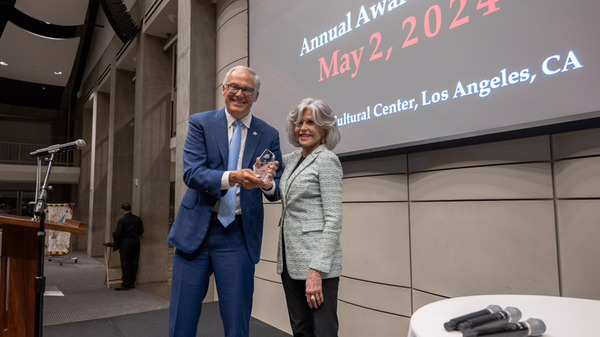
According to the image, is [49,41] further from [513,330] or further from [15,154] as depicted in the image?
[513,330]

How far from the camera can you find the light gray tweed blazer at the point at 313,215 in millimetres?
1424

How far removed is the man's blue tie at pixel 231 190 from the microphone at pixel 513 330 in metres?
0.86

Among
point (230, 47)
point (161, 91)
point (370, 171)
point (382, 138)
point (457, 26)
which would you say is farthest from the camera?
point (161, 91)

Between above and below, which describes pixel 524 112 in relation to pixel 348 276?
above

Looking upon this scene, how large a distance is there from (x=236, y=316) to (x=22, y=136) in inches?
622

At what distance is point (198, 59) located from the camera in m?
4.61

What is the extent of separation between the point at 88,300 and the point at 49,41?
783cm

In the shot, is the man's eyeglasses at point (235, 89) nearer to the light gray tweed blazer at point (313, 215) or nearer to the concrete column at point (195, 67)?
the light gray tweed blazer at point (313, 215)

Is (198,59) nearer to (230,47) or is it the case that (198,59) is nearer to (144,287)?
(230,47)

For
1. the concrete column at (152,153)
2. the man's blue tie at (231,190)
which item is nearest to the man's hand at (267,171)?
the man's blue tie at (231,190)

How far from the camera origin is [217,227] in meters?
1.33

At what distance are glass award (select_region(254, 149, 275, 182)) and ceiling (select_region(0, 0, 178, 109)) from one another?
205 inches

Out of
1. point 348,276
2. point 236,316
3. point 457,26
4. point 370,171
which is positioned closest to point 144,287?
point 348,276

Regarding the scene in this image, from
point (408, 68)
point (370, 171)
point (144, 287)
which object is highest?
point (408, 68)
